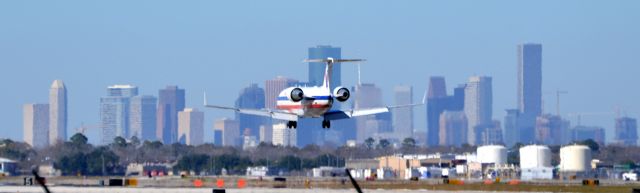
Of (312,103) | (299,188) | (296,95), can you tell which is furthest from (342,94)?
(299,188)

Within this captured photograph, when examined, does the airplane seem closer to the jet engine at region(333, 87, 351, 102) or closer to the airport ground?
the jet engine at region(333, 87, 351, 102)

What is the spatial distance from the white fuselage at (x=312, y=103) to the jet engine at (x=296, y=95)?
0.66ft

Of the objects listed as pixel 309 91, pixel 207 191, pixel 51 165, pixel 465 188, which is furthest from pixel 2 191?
pixel 51 165

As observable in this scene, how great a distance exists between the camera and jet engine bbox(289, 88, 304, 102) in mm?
126500

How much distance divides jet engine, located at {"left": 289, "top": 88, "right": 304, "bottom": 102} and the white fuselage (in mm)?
202

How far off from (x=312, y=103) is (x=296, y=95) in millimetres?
1366

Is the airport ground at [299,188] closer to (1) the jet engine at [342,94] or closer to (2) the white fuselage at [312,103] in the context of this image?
(2) the white fuselage at [312,103]

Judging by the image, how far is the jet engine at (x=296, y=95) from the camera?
126500mm

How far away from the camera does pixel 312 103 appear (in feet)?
413

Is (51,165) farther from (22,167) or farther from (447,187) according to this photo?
(447,187)

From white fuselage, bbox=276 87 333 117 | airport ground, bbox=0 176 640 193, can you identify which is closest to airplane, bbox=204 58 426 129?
white fuselage, bbox=276 87 333 117

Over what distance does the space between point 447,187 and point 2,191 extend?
34827 mm

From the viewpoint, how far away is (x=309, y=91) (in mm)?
126750

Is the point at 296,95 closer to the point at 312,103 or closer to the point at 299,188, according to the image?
the point at 312,103
